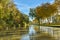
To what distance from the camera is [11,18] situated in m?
23.0

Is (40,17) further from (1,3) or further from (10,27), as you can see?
(1,3)

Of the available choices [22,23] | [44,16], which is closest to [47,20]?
[44,16]

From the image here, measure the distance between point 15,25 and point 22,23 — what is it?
11.0 ft

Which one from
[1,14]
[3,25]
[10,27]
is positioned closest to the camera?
[1,14]

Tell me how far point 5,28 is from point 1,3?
496cm

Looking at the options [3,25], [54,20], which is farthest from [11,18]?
[54,20]

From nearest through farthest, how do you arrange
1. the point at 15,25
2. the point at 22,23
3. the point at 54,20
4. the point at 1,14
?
the point at 1,14
the point at 15,25
the point at 22,23
the point at 54,20

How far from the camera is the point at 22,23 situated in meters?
29.1

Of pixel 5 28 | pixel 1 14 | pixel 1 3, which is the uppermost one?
pixel 1 3

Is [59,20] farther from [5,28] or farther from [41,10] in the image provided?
[5,28]

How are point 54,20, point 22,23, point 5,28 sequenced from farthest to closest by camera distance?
point 54,20 → point 22,23 → point 5,28

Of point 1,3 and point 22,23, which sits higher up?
point 1,3

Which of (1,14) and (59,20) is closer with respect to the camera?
(1,14)

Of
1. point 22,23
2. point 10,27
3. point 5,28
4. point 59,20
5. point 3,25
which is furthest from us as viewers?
point 59,20
